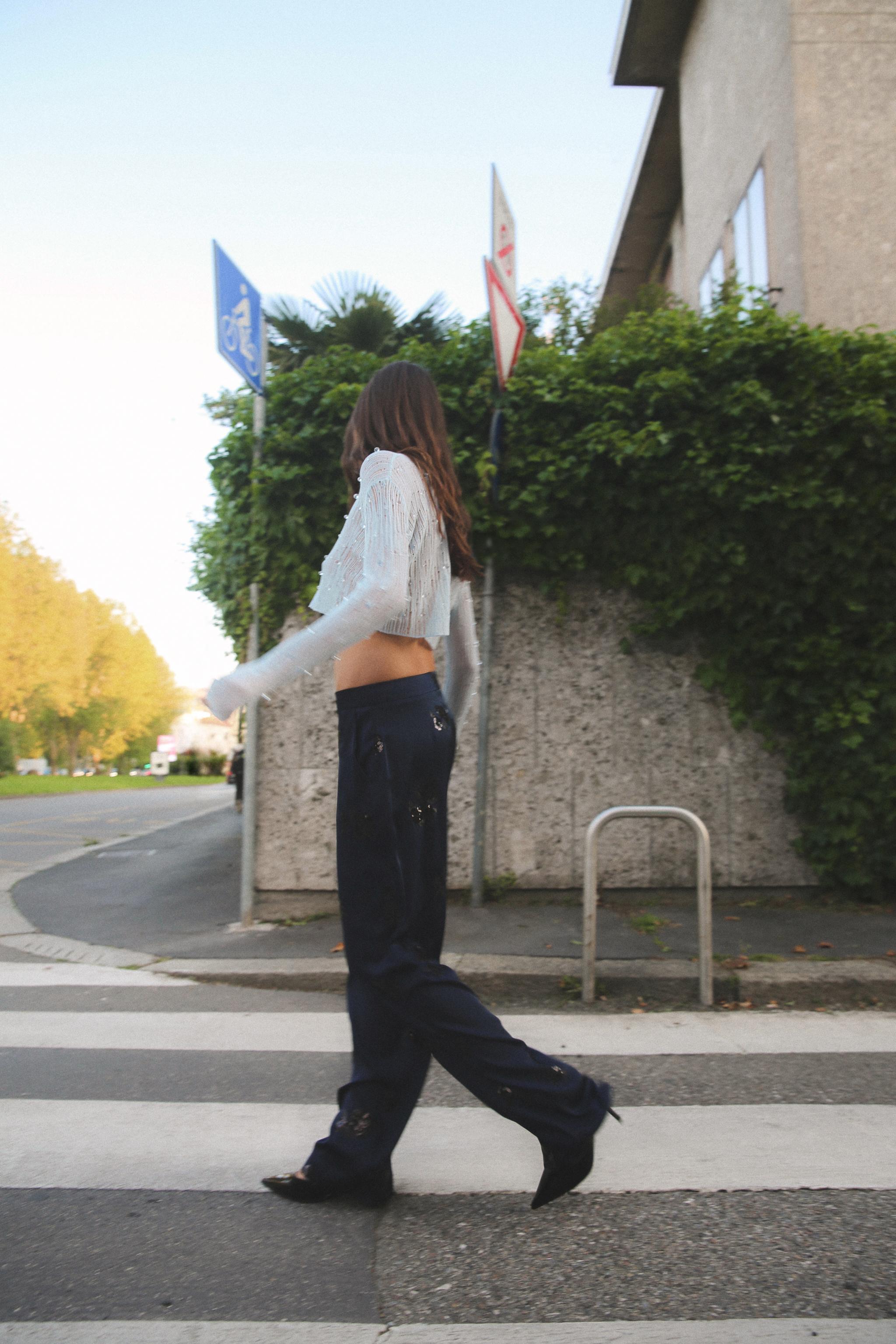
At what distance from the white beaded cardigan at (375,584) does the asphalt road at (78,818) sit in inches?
311

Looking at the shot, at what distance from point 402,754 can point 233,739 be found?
132 m

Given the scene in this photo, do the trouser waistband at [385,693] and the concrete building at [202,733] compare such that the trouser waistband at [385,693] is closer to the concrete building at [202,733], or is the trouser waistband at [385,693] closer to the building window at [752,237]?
the building window at [752,237]

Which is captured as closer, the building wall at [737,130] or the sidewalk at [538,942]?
the sidewalk at [538,942]

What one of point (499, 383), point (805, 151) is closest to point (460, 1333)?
point (499, 383)

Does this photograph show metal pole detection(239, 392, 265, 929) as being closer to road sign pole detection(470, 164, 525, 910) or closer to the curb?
the curb

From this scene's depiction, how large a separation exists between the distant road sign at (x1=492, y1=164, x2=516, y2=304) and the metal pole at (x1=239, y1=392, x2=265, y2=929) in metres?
1.66

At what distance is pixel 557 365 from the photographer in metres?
5.90

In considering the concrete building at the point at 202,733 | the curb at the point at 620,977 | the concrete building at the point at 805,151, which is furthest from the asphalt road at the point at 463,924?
the concrete building at the point at 202,733

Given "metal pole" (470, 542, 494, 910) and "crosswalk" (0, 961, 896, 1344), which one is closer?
"crosswalk" (0, 961, 896, 1344)

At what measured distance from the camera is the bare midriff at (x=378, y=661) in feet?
7.34

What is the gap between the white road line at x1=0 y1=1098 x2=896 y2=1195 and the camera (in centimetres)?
240

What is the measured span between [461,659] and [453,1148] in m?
1.33

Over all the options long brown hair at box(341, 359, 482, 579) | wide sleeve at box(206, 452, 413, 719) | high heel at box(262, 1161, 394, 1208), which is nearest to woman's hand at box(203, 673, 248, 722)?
wide sleeve at box(206, 452, 413, 719)

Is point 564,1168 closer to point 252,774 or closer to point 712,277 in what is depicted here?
point 252,774
